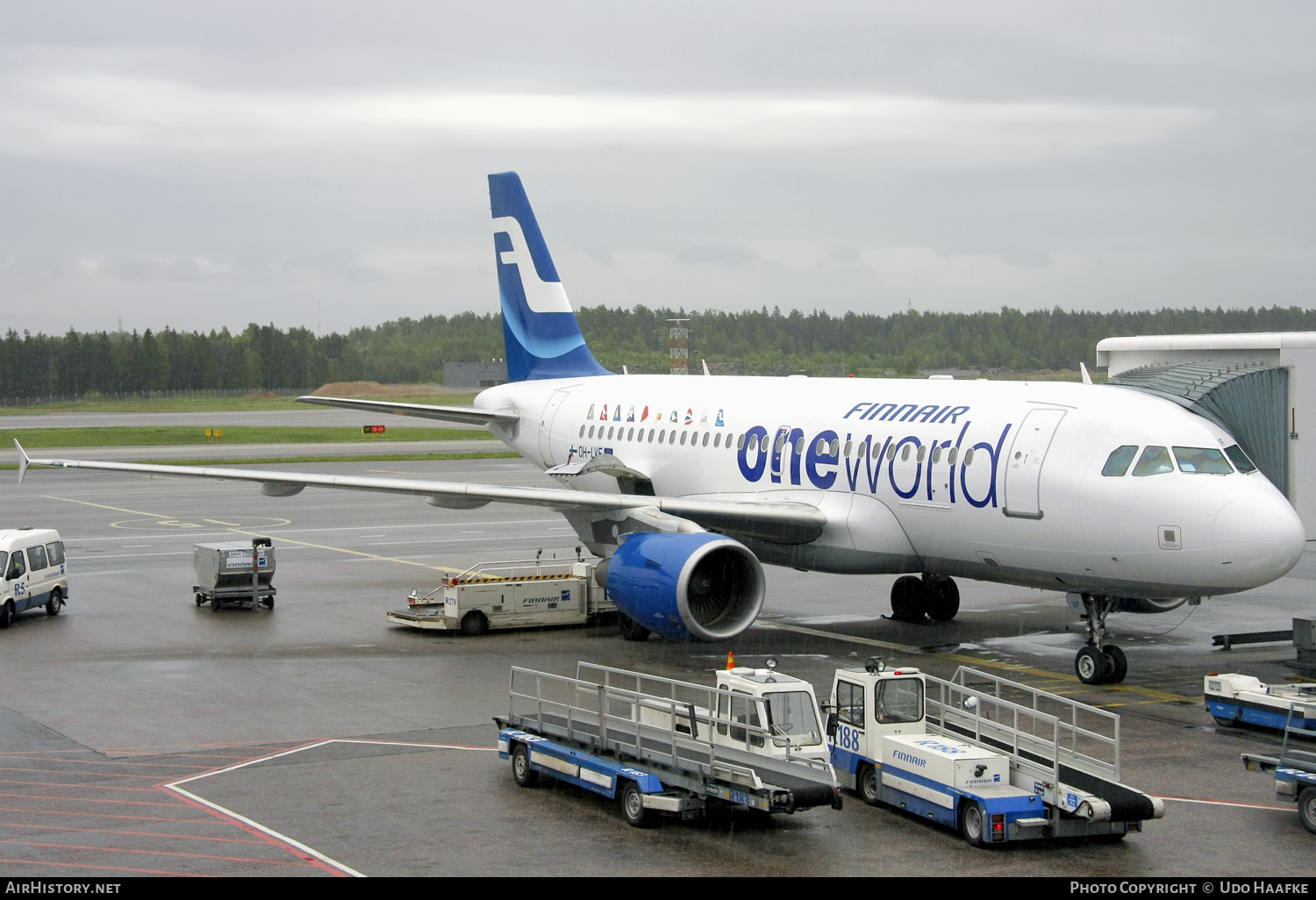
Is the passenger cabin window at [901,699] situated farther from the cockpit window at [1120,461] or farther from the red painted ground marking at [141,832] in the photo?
the red painted ground marking at [141,832]

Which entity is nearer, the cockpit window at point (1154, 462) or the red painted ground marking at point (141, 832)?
the red painted ground marking at point (141, 832)

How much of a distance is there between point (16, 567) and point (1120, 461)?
20520 millimetres

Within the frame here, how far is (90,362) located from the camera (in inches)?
6358

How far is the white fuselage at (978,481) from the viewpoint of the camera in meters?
19.5

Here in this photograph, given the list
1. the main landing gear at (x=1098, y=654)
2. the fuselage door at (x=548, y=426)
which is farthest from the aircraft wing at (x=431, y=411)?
the main landing gear at (x=1098, y=654)

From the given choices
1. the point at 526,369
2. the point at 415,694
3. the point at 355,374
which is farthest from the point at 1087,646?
the point at 355,374

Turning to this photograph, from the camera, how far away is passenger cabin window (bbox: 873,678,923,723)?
15406 mm

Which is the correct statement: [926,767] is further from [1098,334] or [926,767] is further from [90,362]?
[90,362]

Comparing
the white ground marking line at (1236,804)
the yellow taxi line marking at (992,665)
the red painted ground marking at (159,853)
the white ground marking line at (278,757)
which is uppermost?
the red painted ground marking at (159,853)

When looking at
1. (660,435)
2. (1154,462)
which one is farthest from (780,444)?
(1154,462)

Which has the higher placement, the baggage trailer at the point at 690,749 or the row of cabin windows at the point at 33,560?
the row of cabin windows at the point at 33,560

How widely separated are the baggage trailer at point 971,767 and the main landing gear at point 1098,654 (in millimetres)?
4028

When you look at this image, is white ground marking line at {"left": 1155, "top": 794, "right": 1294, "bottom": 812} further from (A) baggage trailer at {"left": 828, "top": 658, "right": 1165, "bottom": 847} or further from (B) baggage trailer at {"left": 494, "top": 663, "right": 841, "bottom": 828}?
(B) baggage trailer at {"left": 494, "top": 663, "right": 841, "bottom": 828}

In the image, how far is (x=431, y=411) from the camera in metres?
32.1
